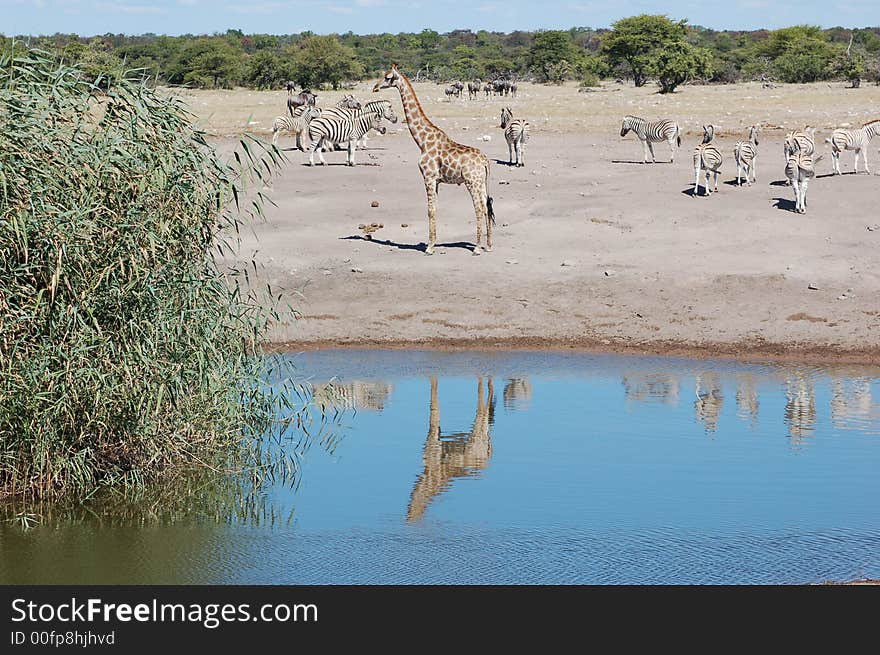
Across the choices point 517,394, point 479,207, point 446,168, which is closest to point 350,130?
point 446,168

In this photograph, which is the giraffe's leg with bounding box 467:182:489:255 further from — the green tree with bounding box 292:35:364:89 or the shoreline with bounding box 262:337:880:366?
the green tree with bounding box 292:35:364:89

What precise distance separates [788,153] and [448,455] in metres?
13.5

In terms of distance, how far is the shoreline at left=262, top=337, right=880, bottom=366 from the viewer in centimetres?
1455

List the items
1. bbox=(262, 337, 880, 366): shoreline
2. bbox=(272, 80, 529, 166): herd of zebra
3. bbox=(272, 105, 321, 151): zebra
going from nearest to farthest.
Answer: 1. bbox=(262, 337, 880, 366): shoreline
2. bbox=(272, 80, 529, 166): herd of zebra
3. bbox=(272, 105, 321, 151): zebra

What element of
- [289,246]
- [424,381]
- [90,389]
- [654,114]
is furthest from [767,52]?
[90,389]

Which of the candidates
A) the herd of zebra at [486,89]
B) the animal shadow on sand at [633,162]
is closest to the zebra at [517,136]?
the animal shadow on sand at [633,162]

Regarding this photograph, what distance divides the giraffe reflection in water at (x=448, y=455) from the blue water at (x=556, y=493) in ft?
0.08

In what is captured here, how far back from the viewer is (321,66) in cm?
5003

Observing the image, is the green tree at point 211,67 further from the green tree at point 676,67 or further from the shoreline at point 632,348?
the shoreline at point 632,348

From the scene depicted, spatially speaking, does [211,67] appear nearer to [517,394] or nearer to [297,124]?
[297,124]

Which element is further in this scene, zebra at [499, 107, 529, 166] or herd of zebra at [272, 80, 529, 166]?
herd of zebra at [272, 80, 529, 166]

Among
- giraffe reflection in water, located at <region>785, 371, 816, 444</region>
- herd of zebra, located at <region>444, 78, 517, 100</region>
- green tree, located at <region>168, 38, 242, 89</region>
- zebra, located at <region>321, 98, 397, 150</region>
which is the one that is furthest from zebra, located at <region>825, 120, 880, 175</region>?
green tree, located at <region>168, 38, 242, 89</region>

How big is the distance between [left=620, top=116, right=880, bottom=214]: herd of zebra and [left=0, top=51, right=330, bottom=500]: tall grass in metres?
11.7

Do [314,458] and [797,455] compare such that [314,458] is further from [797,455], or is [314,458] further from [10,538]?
[797,455]
